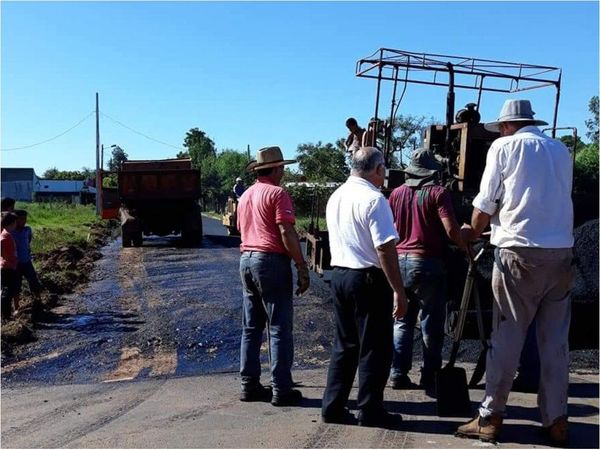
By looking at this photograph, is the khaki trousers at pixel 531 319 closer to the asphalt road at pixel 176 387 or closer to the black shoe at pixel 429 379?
the asphalt road at pixel 176 387

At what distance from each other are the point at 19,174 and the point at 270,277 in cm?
9047

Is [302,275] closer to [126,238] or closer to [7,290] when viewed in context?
[7,290]

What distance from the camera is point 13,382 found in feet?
20.7

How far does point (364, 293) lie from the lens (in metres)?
4.44

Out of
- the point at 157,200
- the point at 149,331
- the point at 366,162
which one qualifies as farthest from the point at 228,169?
the point at 366,162

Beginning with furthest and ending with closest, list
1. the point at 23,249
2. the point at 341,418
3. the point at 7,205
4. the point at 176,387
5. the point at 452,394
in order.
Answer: the point at 23,249
the point at 7,205
the point at 176,387
the point at 452,394
the point at 341,418

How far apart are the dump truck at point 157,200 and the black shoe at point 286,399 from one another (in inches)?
599

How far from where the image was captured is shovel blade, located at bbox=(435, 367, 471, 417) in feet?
15.3

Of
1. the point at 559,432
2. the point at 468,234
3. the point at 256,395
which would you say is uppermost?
the point at 468,234

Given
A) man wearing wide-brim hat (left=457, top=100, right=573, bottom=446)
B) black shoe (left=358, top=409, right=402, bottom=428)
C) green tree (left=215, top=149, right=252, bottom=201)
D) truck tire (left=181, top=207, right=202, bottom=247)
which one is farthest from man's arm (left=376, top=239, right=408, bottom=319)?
green tree (left=215, top=149, right=252, bottom=201)

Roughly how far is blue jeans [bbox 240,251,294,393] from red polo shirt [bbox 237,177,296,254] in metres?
0.07

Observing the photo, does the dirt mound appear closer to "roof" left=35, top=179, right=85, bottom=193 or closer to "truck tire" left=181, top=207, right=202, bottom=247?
"truck tire" left=181, top=207, right=202, bottom=247

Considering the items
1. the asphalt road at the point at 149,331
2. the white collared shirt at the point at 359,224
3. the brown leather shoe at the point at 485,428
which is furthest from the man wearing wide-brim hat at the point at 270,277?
the brown leather shoe at the point at 485,428

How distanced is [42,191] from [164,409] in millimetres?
92266
